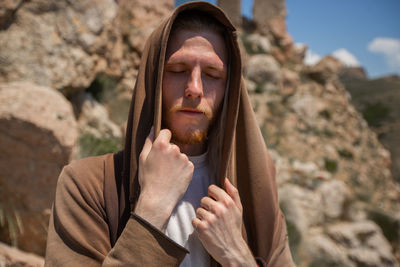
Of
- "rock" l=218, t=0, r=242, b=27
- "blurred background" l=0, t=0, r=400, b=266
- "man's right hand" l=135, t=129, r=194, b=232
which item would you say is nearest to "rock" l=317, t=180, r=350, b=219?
"blurred background" l=0, t=0, r=400, b=266

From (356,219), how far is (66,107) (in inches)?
350

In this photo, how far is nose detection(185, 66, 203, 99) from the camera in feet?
4.26

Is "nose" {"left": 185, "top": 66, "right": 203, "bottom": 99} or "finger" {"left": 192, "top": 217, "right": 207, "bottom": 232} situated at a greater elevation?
"nose" {"left": 185, "top": 66, "right": 203, "bottom": 99}

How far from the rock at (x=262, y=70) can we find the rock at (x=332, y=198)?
338 inches

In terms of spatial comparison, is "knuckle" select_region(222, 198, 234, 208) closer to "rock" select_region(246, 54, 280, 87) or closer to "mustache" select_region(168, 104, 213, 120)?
"mustache" select_region(168, 104, 213, 120)

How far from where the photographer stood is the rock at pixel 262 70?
16672 millimetres

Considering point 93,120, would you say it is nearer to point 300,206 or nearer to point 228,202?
point 228,202

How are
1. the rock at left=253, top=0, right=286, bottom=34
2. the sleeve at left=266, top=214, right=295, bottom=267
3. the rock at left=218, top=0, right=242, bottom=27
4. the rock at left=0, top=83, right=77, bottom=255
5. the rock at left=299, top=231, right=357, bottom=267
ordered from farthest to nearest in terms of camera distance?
1. the rock at left=253, top=0, right=286, bottom=34
2. the rock at left=218, top=0, right=242, bottom=27
3. the rock at left=299, top=231, right=357, bottom=267
4. the rock at left=0, top=83, right=77, bottom=255
5. the sleeve at left=266, top=214, right=295, bottom=267

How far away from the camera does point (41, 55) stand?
4.82 meters

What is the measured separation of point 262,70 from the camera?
664 inches

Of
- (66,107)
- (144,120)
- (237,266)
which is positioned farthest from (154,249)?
(66,107)

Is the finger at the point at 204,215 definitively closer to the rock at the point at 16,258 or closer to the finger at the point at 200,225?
the finger at the point at 200,225

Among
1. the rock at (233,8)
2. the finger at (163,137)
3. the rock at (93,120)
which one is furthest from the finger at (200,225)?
the rock at (233,8)

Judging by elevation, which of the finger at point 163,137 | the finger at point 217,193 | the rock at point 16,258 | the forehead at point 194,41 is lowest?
the rock at point 16,258
